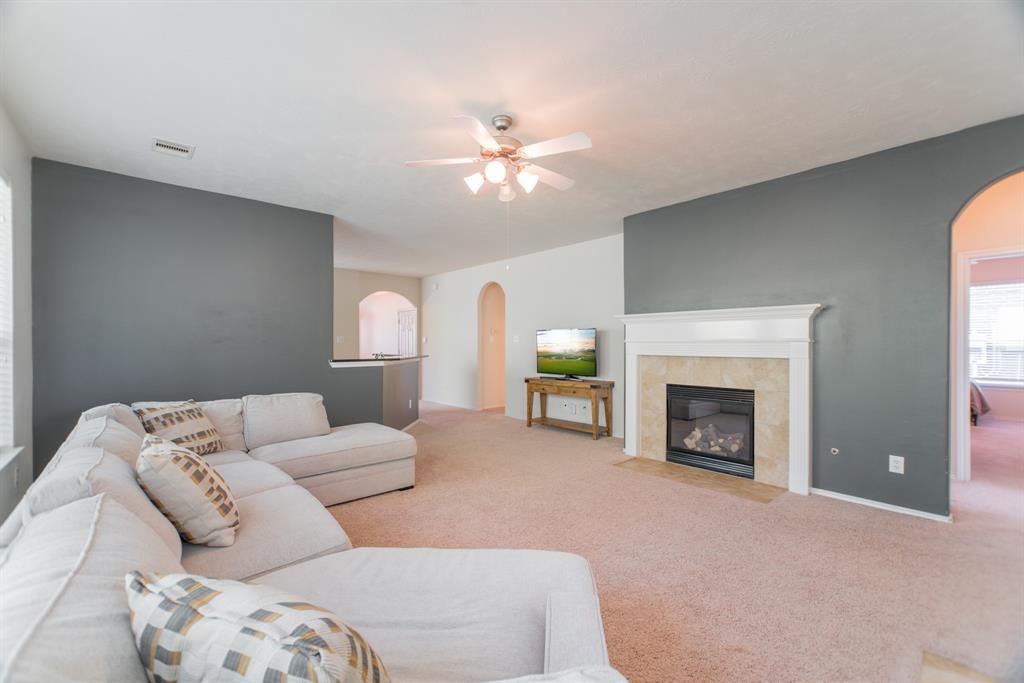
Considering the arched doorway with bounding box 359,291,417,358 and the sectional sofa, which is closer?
the sectional sofa

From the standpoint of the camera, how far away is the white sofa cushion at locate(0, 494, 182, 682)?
56 cm

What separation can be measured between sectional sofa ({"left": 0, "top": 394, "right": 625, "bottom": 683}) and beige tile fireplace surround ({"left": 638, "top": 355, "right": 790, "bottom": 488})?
9.59 ft

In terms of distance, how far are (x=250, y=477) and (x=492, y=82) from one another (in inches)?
96.7

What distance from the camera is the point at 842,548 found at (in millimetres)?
A: 2479

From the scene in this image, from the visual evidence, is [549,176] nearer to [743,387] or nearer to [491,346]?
[743,387]

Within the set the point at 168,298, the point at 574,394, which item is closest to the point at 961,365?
the point at 574,394

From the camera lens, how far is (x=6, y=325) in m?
2.67

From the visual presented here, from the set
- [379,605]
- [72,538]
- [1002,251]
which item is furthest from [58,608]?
[1002,251]

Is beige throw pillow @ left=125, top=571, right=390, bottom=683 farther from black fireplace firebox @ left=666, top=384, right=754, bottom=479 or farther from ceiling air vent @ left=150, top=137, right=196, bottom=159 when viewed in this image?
black fireplace firebox @ left=666, top=384, right=754, bottom=479

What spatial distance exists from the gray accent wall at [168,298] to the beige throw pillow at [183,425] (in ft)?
2.87

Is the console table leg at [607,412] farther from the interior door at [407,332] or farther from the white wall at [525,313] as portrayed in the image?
the interior door at [407,332]

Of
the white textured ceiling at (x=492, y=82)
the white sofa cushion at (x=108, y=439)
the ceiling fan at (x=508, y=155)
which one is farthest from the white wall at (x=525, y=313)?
the white sofa cushion at (x=108, y=439)

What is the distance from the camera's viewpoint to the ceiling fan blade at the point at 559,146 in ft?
7.31

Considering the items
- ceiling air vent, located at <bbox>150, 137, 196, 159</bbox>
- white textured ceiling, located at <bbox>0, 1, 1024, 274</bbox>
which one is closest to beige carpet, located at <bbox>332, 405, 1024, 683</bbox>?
white textured ceiling, located at <bbox>0, 1, 1024, 274</bbox>
